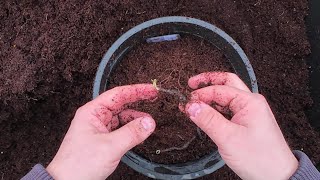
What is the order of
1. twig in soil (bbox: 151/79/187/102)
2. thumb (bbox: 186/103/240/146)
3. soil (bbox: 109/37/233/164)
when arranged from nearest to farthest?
thumb (bbox: 186/103/240/146) < twig in soil (bbox: 151/79/187/102) < soil (bbox: 109/37/233/164)

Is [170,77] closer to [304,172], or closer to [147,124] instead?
[147,124]

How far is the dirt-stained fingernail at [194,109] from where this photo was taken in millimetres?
1151

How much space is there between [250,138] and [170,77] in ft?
1.19

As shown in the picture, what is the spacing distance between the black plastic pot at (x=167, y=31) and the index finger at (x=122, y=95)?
18cm

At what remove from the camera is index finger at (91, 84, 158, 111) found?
1214mm

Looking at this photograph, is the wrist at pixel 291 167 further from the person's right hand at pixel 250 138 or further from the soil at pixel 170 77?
the soil at pixel 170 77

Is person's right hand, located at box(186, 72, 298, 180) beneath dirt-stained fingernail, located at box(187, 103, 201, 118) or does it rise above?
beneath

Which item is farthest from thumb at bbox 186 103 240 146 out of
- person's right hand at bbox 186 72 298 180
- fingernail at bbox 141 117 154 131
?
fingernail at bbox 141 117 154 131

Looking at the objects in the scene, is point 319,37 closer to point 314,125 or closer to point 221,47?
point 314,125

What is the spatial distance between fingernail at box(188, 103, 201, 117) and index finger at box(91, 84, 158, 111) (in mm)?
152

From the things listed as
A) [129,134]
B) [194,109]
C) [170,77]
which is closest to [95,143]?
[129,134]

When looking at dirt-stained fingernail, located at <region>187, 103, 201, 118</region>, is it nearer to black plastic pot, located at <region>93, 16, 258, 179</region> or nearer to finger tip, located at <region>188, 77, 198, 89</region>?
finger tip, located at <region>188, 77, 198, 89</region>

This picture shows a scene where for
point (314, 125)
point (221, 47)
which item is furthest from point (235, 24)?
point (314, 125)

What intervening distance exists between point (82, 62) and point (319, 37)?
831mm
